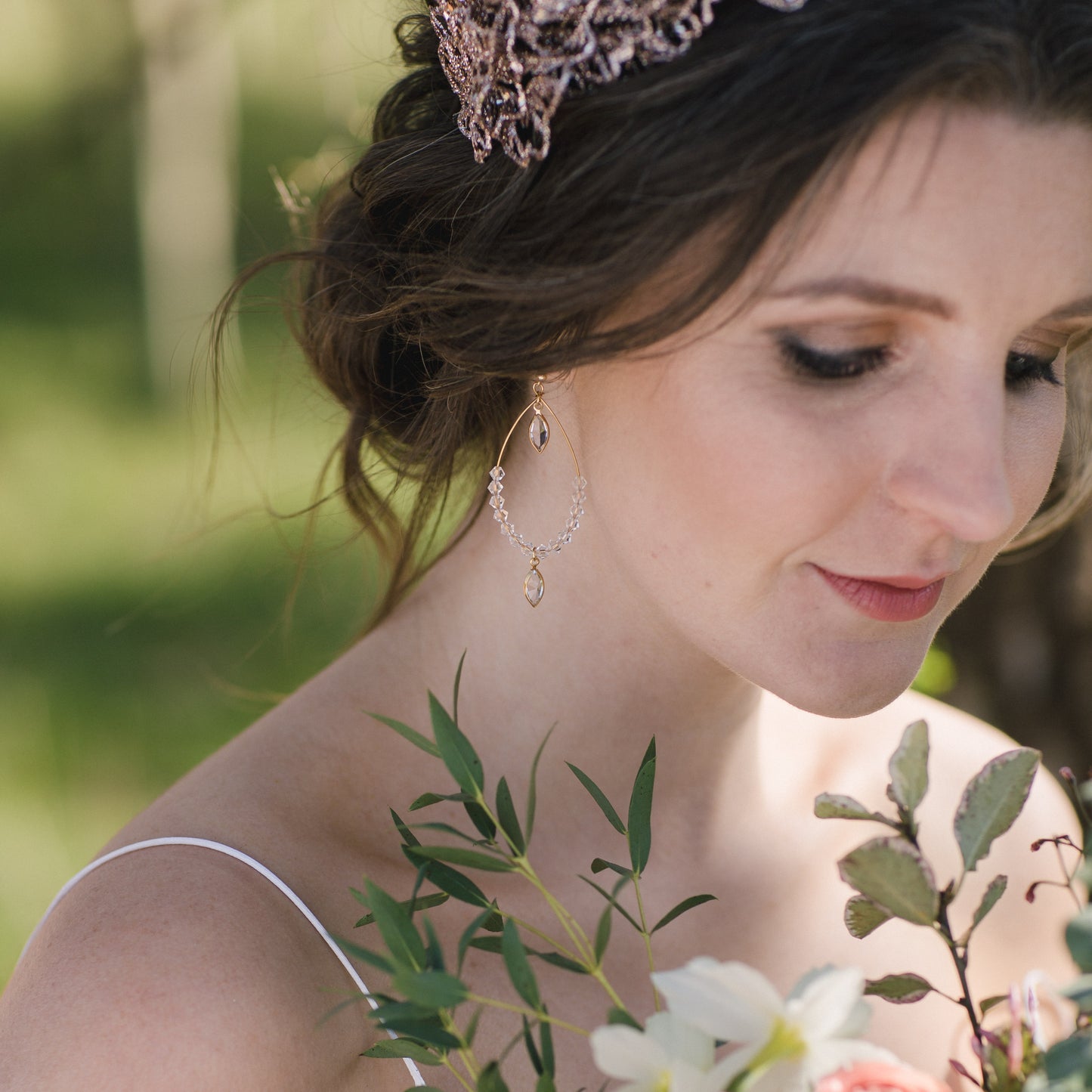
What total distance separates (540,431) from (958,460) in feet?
1.88

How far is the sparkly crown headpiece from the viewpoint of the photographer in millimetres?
1244

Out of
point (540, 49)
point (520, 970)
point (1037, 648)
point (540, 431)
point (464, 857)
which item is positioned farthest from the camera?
point (1037, 648)

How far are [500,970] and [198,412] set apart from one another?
3.72 metres

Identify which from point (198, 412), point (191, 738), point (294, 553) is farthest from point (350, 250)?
point (198, 412)

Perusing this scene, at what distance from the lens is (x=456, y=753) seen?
3.10ft

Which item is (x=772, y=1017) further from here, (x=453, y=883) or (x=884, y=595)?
(x=884, y=595)

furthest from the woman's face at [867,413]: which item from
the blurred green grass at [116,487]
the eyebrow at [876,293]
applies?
the blurred green grass at [116,487]

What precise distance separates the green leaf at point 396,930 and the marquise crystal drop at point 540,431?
848 millimetres

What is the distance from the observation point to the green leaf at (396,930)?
0.87 m

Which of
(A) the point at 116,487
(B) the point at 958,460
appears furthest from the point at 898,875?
(A) the point at 116,487

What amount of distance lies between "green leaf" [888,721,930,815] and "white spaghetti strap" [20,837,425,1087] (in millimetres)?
708

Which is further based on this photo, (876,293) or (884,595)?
(884,595)

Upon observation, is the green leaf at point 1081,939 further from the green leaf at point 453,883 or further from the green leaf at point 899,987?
the green leaf at point 453,883

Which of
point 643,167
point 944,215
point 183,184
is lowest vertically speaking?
point 944,215
